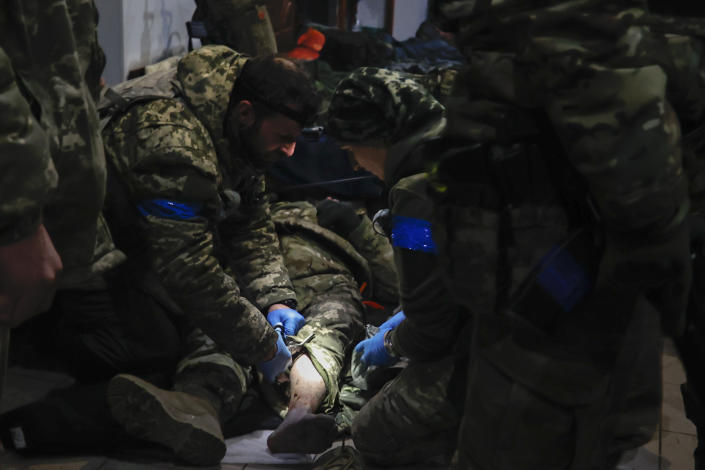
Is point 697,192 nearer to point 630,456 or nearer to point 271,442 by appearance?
point 630,456

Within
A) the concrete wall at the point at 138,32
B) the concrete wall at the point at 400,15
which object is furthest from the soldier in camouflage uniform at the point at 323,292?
the concrete wall at the point at 400,15

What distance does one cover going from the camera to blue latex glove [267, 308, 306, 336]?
8.76 feet

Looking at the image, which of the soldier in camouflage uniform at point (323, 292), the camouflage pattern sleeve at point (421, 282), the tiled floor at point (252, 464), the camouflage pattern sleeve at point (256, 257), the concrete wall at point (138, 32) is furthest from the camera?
the concrete wall at point (138, 32)

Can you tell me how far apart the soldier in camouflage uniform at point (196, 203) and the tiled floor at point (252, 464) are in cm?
13

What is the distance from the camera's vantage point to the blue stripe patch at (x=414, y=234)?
1.82 metres

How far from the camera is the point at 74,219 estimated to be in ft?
4.78

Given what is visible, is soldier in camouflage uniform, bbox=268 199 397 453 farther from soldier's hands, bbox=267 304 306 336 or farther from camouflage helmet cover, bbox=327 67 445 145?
camouflage helmet cover, bbox=327 67 445 145

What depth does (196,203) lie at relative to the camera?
7.23 ft

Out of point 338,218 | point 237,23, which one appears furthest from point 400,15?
point 338,218

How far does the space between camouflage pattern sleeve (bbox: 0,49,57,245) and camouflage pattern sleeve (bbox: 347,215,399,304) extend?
86.0 inches

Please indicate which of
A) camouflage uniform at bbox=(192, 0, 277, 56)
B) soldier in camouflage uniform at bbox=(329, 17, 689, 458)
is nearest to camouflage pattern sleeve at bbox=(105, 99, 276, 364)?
soldier in camouflage uniform at bbox=(329, 17, 689, 458)

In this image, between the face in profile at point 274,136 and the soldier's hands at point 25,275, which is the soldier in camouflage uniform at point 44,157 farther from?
the face in profile at point 274,136

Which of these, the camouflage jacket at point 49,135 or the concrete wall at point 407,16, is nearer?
the camouflage jacket at point 49,135

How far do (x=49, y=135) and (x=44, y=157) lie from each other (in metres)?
0.20
